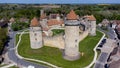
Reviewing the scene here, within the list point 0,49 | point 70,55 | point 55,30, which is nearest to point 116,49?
point 70,55

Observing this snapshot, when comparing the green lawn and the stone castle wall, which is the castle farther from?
the green lawn

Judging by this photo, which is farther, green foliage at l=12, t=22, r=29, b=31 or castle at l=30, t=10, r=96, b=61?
green foliage at l=12, t=22, r=29, b=31

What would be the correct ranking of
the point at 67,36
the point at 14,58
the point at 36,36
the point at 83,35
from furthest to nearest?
the point at 83,35 < the point at 36,36 < the point at 14,58 < the point at 67,36

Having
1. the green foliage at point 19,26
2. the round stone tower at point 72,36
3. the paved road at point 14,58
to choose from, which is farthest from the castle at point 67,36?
the green foliage at point 19,26

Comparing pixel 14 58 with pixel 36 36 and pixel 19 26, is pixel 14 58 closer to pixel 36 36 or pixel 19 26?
pixel 36 36

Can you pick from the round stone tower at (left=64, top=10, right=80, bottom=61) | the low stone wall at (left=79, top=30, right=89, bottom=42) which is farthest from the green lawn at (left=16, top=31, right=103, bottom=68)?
the round stone tower at (left=64, top=10, right=80, bottom=61)

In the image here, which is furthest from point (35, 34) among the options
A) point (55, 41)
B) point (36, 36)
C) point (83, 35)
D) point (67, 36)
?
point (83, 35)

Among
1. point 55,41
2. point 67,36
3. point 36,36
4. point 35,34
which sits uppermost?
point 67,36
